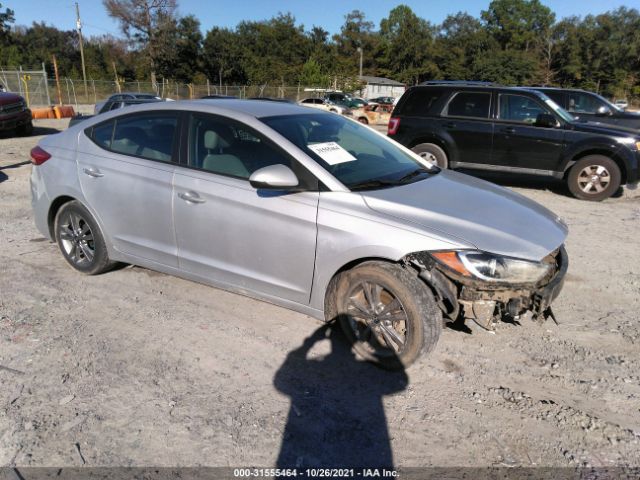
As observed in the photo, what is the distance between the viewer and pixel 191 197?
145 inches

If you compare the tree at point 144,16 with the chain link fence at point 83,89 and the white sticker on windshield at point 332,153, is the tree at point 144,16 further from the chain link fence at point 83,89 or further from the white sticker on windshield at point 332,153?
the white sticker on windshield at point 332,153

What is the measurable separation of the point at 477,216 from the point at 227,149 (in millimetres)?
1871

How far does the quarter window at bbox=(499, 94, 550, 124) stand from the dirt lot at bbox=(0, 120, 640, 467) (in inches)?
195

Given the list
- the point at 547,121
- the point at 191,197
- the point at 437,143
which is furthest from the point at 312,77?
the point at 191,197

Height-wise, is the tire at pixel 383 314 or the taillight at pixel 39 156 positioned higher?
the taillight at pixel 39 156

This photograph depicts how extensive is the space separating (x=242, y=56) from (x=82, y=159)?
235 feet

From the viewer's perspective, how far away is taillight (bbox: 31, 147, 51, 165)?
4617mm

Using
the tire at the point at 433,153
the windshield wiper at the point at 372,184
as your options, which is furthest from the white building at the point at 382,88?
the windshield wiper at the point at 372,184

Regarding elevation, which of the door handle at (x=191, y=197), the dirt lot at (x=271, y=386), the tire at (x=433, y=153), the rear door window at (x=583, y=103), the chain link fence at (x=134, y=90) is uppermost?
the rear door window at (x=583, y=103)

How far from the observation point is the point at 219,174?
3648mm

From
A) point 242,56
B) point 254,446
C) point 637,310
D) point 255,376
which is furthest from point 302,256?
point 242,56

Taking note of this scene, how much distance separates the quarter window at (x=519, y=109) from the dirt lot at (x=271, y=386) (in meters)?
4.95

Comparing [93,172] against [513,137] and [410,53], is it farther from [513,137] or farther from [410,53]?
[410,53]

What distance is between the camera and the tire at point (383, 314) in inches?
118
